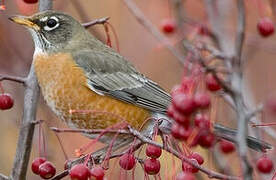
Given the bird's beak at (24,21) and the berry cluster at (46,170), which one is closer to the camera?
the berry cluster at (46,170)

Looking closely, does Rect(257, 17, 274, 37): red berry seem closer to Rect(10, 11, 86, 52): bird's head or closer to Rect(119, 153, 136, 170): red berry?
Rect(119, 153, 136, 170): red berry

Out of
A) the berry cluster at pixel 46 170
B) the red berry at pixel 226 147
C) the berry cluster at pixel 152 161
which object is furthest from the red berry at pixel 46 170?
the red berry at pixel 226 147

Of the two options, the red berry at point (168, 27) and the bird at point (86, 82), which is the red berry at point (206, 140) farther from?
the red berry at point (168, 27)

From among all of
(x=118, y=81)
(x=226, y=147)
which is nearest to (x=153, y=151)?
(x=226, y=147)

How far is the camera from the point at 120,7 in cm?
616

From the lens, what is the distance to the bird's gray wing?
165 inches

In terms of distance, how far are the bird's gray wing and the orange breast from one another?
6cm

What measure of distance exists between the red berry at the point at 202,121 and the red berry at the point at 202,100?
3.2 inches

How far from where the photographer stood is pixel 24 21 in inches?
157

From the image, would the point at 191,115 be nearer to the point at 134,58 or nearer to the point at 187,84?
the point at 187,84

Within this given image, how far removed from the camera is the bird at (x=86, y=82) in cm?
400

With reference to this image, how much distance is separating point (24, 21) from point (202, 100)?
2255mm

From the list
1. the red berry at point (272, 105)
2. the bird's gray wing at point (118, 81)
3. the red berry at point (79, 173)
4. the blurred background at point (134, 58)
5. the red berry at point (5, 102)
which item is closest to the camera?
the red berry at point (79, 173)

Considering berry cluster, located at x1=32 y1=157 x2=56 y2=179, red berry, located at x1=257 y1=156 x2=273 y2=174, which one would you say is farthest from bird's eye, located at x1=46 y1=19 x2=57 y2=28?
red berry, located at x1=257 y1=156 x2=273 y2=174
